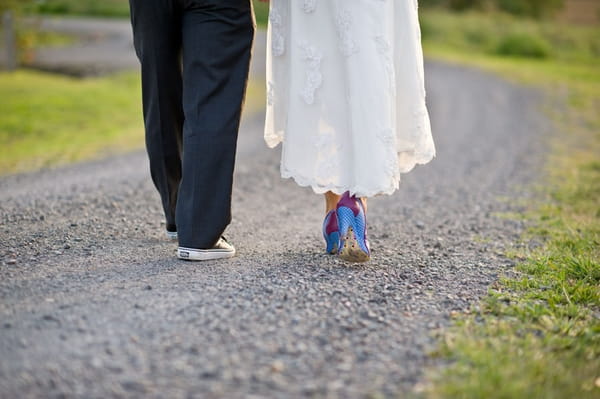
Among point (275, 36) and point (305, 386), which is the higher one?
point (275, 36)

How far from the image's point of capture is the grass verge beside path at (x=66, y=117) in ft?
23.3

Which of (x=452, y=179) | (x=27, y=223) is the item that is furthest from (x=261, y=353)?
(x=452, y=179)

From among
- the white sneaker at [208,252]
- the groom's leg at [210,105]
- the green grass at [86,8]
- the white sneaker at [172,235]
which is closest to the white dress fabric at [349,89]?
the groom's leg at [210,105]

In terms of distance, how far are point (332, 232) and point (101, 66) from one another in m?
13.0

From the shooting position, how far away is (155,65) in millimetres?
2889

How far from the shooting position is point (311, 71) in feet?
9.29

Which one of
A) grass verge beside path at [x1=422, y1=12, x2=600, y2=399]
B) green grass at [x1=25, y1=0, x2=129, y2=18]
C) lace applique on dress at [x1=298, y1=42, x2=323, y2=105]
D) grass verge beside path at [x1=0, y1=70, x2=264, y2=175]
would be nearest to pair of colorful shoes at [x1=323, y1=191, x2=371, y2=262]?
lace applique on dress at [x1=298, y1=42, x2=323, y2=105]

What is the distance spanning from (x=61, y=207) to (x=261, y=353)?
8.12 feet

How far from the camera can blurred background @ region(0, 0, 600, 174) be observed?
8.05 m

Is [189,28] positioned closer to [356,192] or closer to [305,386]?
[356,192]

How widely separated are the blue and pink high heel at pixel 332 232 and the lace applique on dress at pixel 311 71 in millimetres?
539

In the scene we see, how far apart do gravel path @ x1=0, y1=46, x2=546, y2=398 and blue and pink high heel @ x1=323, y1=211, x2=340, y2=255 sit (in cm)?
10

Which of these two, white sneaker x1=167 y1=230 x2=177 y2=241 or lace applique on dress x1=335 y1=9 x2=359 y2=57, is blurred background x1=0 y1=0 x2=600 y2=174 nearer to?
white sneaker x1=167 y1=230 x2=177 y2=241

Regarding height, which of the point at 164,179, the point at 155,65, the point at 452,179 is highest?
the point at 155,65
